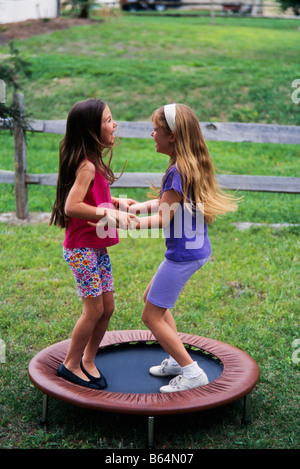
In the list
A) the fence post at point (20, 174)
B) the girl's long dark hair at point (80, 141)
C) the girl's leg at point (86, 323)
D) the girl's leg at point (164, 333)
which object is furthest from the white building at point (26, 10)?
the girl's leg at point (164, 333)

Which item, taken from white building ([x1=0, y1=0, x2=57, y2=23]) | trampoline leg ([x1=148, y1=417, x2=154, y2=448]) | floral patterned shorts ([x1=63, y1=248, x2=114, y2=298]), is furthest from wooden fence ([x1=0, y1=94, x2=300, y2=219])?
white building ([x1=0, y1=0, x2=57, y2=23])

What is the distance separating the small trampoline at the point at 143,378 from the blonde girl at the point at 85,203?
0.61 ft

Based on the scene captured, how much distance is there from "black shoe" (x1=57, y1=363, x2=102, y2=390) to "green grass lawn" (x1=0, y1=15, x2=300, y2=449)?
0.16 metres

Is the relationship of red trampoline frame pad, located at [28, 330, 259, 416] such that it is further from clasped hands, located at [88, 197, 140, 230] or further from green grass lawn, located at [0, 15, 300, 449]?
clasped hands, located at [88, 197, 140, 230]

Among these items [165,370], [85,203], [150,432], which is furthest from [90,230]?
[150,432]

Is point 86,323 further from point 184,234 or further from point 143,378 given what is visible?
point 184,234

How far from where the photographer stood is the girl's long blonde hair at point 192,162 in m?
3.06

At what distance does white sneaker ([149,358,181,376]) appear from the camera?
342 cm

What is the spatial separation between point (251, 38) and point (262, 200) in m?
12.1

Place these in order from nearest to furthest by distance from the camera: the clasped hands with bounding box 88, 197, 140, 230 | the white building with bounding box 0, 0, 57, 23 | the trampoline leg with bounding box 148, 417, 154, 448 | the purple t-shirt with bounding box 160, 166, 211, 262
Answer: the trampoline leg with bounding box 148, 417, 154, 448 → the clasped hands with bounding box 88, 197, 140, 230 → the purple t-shirt with bounding box 160, 166, 211, 262 → the white building with bounding box 0, 0, 57, 23

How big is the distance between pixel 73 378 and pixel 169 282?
749 millimetres

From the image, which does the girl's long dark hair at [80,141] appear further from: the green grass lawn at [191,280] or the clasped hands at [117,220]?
the green grass lawn at [191,280]
